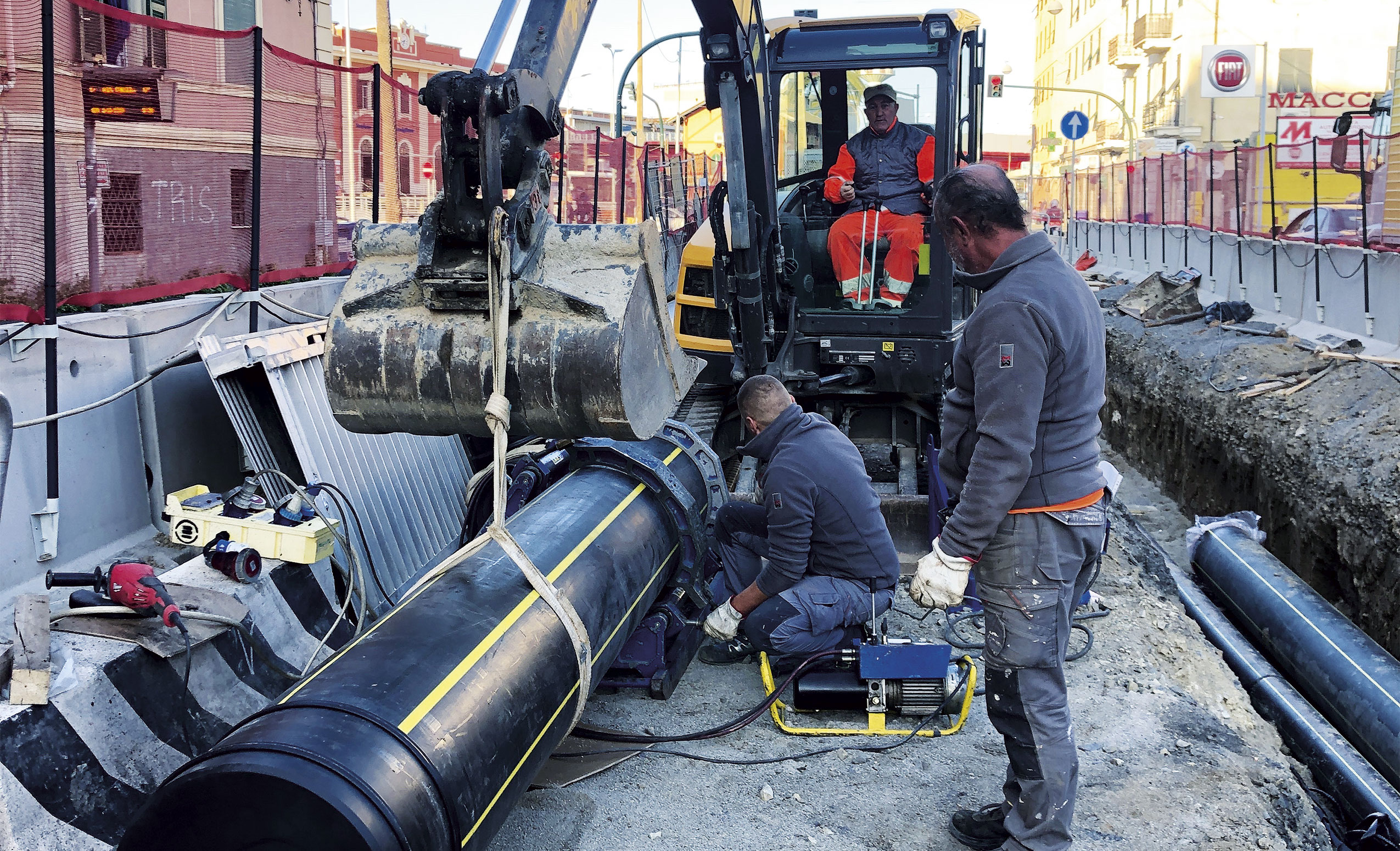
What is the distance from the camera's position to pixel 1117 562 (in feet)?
21.6

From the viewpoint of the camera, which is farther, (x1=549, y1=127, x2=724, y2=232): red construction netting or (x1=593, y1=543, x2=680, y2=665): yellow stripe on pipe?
(x1=549, y1=127, x2=724, y2=232): red construction netting

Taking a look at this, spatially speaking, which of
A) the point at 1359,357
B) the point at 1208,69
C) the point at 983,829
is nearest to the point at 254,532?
the point at 983,829

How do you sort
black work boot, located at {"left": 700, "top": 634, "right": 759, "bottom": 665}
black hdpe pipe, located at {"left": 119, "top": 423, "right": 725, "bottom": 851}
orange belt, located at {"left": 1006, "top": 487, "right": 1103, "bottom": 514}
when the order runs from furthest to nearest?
black work boot, located at {"left": 700, "top": 634, "right": 759, "bottom": 665}, orange belt, located at {"left": 1006, "top": 487, "right": 1103, "bottom": 514}, black hdpe pipe, located at {"left": 119, "top": 423, "right": 725, "bottom": 851}

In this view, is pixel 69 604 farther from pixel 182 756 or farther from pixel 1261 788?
pixel 1261 788

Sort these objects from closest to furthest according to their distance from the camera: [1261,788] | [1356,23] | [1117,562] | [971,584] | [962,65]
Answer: [1261,788], [971,584], [1117,562], [962,65], [1356,23]

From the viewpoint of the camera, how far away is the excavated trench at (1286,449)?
22.4 ft

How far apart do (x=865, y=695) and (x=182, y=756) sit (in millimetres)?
2512

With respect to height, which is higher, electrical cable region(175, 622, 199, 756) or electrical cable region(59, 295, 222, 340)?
electrical cable region(59, 295, 222, 340)

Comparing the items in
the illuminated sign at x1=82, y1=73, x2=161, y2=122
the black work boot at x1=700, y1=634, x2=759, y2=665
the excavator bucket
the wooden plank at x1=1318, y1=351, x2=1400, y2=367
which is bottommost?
the black work boot at x1=700, y1=634, x2=759, y2=665

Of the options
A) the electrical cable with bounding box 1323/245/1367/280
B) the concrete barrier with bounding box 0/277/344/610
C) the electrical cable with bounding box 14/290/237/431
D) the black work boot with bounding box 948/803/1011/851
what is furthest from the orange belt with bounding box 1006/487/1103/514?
the electrical cable with bounding box 1323/245/1367/280

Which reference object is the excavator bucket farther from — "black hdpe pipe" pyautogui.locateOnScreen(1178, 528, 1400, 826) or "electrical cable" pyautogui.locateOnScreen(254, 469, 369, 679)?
"black hdpe pipe" pyautogui.locateOnScreen(1178, 528, 1400, 826)

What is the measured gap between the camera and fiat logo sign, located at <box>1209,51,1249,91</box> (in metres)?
30.2

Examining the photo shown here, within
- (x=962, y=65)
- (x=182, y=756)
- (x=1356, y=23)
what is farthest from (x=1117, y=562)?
(x=1356, y=23)

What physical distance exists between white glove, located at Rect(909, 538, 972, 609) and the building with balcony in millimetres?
32929
